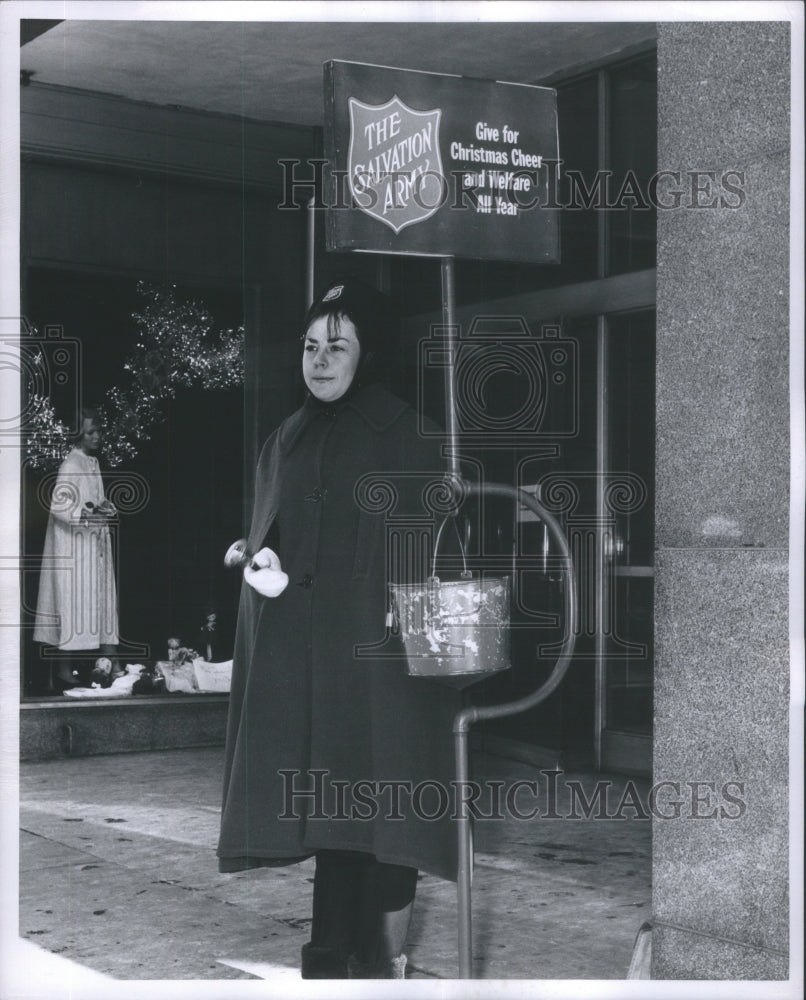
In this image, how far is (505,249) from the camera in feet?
14.3

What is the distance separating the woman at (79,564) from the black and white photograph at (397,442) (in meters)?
0.02

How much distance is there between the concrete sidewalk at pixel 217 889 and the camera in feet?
16.8

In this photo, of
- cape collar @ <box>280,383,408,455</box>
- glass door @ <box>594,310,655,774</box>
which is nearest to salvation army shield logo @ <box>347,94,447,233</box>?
cape collar @ <box>280,383,408,455</box>

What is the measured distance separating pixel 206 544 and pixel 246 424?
2.11ft

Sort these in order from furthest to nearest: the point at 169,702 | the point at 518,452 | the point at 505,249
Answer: the point at 169,702
the point at 518,452
the point at 505,249

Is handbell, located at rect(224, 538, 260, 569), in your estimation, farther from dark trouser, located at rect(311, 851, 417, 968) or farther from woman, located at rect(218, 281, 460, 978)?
dark trouser, located at rect(311, 851, 417, 968)

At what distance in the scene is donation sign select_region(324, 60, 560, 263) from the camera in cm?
418

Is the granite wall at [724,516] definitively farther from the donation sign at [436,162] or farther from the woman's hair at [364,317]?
the woman's hair at [364,317]

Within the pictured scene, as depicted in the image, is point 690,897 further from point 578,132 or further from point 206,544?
point 578,132

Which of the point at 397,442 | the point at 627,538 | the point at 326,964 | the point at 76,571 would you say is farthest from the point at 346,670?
the point at 627,538

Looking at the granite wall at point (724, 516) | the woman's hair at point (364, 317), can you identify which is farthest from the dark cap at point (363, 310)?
the granite wall at point (724, 516)

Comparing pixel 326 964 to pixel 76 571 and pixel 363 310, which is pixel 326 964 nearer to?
pixel 76 571

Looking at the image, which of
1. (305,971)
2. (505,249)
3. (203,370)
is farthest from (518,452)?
(305,971)

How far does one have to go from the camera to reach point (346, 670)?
14.3 ft
